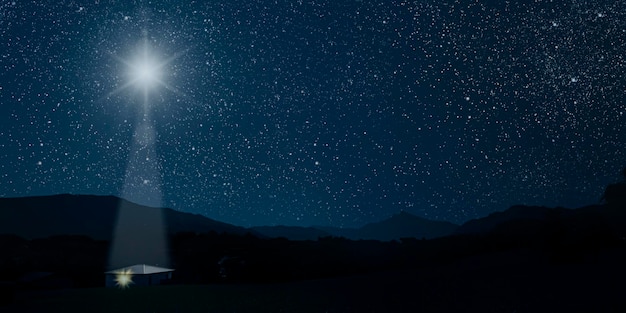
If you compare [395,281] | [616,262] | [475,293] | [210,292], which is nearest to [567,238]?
[616,262]

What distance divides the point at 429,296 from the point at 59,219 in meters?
187

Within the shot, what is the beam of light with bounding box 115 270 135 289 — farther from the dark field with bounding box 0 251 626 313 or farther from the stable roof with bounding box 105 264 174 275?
the dark field with bounding box 0 251 626 313

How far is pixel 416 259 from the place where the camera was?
56.2 meters

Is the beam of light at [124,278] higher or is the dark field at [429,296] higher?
the beam of light at [124,278]

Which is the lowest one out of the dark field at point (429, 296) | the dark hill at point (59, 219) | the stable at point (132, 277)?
the dark field at point (429, 296)

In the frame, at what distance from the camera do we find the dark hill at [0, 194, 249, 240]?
539ft

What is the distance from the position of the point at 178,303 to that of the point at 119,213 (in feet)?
607

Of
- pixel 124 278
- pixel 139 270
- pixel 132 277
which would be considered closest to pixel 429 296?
pixel 132 277

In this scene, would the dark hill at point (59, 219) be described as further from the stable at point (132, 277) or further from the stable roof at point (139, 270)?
the stable at point (132, 277)

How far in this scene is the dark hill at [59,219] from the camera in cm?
16425

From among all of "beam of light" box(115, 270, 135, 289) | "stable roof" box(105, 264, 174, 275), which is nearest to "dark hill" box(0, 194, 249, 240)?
"stable roof" box(105, 264, 174, 275)

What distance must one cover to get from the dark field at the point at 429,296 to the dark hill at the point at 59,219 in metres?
130

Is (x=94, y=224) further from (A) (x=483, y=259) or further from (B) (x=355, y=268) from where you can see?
(A) (x=483, y=259)

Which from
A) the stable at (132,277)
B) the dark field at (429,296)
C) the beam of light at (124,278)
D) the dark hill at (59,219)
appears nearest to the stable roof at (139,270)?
the stable at (132,277)
